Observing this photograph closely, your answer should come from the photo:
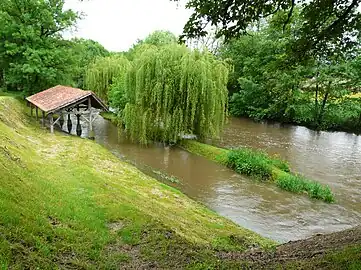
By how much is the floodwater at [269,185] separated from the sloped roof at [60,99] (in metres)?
2.84

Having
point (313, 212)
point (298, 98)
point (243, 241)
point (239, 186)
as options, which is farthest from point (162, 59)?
point (298, 98)

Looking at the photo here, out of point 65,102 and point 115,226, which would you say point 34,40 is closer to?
point 65,102

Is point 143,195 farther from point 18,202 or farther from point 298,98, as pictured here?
point 298,98

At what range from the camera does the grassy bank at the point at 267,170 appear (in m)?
13.6

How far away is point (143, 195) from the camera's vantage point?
34.9 feet

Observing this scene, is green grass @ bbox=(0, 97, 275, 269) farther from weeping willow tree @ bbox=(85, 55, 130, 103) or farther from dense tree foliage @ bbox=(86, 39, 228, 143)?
weeping willow tree @ bbox=(85, 55, 130, 103)

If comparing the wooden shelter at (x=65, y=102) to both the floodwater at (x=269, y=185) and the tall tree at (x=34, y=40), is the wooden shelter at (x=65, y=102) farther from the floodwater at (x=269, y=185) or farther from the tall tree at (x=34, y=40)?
the tall tree at (x=34, y=40)

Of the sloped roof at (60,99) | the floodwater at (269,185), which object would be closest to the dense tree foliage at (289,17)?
the floodwater at (269,185)

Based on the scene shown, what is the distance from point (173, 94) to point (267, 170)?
6.77 metres

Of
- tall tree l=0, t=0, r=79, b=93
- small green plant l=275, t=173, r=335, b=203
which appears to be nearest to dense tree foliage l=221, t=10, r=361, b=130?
small green plant l=275, t=173, r=335, b=203

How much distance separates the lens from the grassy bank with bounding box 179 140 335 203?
1356cm

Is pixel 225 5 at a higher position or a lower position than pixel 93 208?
higher

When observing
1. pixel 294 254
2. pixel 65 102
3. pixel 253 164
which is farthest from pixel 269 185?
pixel 65 102

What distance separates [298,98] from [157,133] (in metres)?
16.2
